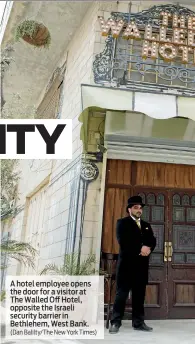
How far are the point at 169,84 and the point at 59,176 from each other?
119 inches

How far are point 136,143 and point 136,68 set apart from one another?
1491 millimetres

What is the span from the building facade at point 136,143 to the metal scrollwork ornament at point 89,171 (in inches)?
0.7

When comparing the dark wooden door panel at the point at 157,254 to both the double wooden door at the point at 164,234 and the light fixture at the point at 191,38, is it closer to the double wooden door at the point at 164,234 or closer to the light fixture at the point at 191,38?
the double wooden door at the point at 164,234

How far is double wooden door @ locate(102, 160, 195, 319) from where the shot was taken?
19.4ft

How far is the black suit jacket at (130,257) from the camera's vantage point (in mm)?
4766

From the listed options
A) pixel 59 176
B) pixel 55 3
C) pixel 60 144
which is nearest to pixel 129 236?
pixel 60 144

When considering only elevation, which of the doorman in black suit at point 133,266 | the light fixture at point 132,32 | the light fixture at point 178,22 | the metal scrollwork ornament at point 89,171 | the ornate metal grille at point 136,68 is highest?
the light fixture at point 178,22

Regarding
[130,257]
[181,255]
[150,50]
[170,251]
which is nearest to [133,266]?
[130,257]

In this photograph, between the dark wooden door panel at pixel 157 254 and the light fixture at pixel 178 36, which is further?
the light fixture at pixel 178 36

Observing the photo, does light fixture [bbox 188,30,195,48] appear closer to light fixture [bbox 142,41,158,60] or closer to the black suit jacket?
light fixture [bbox 142,41,158,60]

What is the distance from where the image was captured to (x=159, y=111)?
5.22 meters

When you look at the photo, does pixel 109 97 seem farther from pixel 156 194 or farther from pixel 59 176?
pixel 59 176

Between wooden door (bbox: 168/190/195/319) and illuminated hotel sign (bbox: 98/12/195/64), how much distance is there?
2.60 meters

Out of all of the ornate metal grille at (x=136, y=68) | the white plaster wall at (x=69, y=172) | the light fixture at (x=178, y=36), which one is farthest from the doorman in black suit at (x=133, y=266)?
the light fixture at (x=178, y=36)
